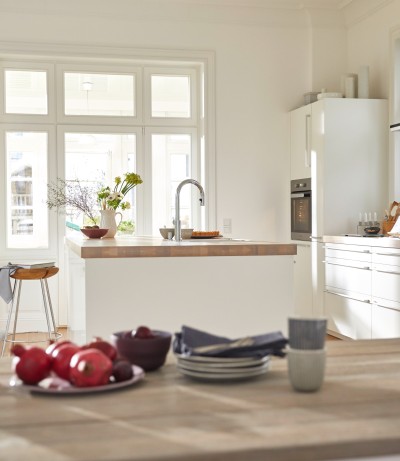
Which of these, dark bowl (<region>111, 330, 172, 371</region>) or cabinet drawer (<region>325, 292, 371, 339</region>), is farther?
cabinet drawer (<region>325, 292, 371, 339</region>)

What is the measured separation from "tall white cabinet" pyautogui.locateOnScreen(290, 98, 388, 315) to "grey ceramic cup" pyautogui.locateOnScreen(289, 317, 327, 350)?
4943mm

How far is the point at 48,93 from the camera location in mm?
6547

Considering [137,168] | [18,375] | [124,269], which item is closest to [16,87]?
[137,168]

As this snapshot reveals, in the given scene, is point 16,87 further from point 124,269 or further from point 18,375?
point 18,375

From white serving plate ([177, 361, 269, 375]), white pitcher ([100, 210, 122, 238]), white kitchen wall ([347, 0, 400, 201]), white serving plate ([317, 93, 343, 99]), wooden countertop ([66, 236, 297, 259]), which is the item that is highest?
white kitchen wall ([347, 0, 400, 201])

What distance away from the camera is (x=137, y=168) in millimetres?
6750

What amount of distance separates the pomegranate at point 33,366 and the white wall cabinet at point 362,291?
391 cm

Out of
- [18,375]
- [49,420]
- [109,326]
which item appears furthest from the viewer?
[109,326]

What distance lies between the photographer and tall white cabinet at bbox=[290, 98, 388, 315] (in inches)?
238

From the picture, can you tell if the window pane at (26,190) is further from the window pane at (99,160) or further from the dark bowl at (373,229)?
the dark bowl at (373,229)

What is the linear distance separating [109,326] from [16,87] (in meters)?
3.89

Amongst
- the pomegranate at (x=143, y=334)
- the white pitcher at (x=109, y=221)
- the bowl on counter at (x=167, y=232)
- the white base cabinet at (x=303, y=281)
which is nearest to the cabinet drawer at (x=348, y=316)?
the white base cabinet at (x=303, y=281)

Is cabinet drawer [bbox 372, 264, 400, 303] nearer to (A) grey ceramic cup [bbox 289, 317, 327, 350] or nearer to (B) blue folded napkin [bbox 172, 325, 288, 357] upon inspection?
(B) blue folded napkin [bbox 172, 325, 288, 357]

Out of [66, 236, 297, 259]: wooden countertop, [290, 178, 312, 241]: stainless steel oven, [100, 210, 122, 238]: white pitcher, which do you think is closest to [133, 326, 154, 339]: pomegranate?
[66, 236, 297, 259]: wooden countertop
